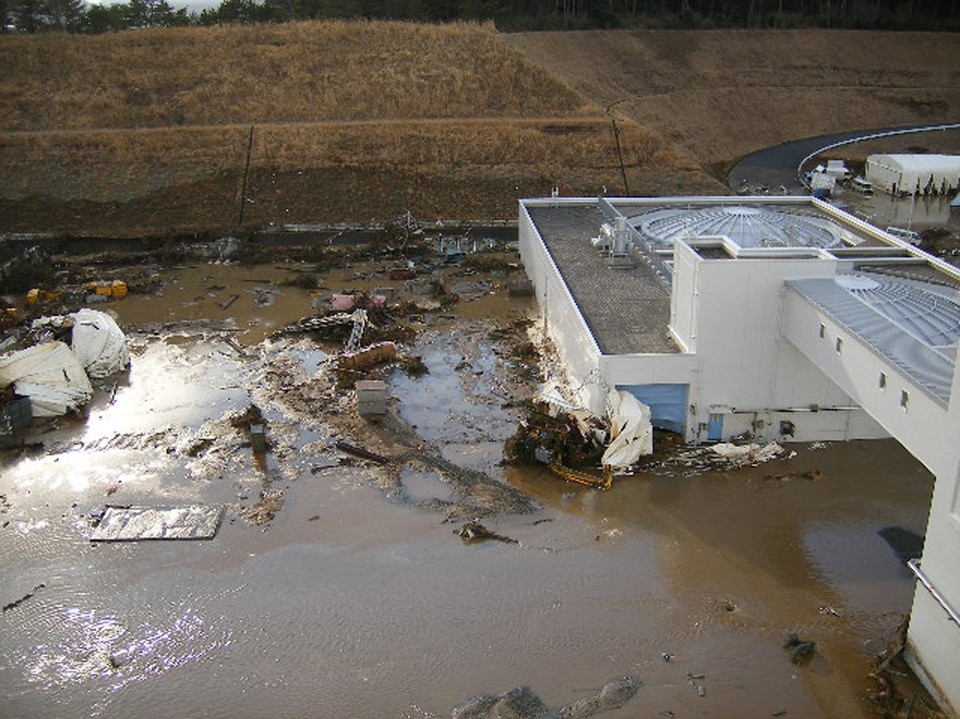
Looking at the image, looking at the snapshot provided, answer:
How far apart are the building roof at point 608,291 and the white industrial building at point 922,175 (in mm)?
18491

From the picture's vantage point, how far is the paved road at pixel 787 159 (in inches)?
1834

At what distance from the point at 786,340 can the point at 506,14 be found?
48689 millimetres

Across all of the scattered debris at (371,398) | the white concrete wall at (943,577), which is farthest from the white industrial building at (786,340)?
the scattered debris at (371,398)

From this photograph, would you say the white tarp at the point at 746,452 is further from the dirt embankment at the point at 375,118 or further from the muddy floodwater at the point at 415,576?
the dirt embankment at the point at 375,118

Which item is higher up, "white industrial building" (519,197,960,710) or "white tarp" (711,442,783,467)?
"white industrial building" (519,197,960,710)

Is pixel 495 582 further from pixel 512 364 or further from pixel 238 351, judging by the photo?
pixel 238 351

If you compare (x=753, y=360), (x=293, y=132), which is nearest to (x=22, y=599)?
(x=753, y=360)

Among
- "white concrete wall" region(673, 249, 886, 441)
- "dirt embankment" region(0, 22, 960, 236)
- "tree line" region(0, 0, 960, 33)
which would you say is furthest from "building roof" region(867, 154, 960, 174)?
"white concrete wall" region(673, 249, 886, 441)

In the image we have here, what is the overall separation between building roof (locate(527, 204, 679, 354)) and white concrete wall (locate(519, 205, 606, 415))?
365 millimetres

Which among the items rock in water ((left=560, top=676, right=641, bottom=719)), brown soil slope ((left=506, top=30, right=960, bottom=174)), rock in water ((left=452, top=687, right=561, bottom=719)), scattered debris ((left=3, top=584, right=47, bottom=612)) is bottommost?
rock in water ((left=560, top=676, right=641, bottom=719))

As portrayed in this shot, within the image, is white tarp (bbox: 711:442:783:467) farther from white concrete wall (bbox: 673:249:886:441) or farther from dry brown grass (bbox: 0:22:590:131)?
dry brown grass (bbox: 0:22:590:131)

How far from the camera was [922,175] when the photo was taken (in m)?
43.2

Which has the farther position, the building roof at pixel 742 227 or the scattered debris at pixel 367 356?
the building roof at pixel 742 227

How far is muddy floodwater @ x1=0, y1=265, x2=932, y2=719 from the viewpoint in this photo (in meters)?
14.6
